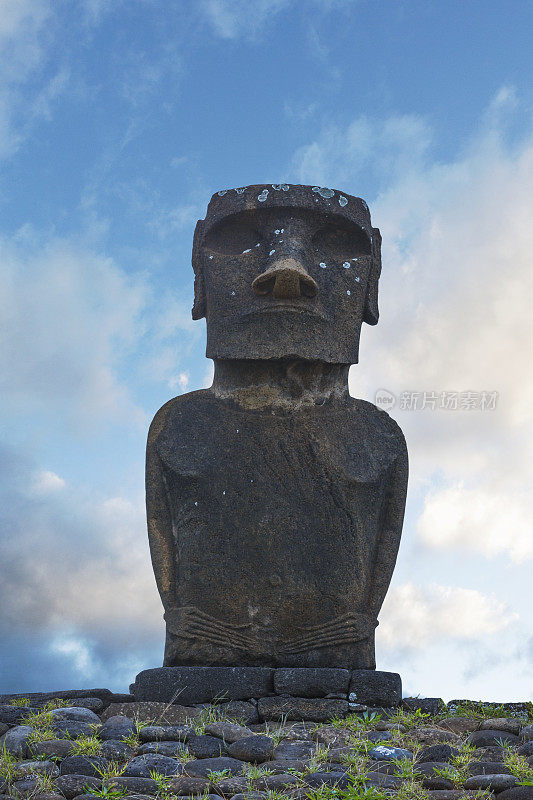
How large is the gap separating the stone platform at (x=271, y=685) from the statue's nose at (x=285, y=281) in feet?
9.63

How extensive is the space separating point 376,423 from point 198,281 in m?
2.04

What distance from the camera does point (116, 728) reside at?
5707mm

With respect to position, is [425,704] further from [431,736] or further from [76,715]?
[76,715]

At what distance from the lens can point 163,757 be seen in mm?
5117

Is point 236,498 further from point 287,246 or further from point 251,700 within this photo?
point 287,246

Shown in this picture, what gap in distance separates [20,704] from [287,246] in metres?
4.14

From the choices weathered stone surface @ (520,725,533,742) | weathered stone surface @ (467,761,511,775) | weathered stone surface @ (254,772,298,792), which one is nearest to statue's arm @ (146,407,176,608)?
weathered stone surface @ (254,772,298,792)

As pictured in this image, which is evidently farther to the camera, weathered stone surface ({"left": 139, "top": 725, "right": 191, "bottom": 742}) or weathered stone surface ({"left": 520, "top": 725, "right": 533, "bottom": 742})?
weathered stone surface ({"left": 520, "top": 725, "right": 533, "bottom": 742})

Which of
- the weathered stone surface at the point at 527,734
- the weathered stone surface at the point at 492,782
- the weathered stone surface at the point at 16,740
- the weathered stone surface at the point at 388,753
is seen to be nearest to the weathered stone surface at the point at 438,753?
the weathered stone surface at the point at 388,753

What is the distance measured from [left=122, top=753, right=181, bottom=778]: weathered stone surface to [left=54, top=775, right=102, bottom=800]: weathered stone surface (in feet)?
0.62

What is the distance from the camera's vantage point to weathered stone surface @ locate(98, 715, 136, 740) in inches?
222

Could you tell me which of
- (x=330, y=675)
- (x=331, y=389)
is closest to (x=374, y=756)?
(x=330, y=675)

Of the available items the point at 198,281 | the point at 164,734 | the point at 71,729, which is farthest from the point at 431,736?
the point at 198,281

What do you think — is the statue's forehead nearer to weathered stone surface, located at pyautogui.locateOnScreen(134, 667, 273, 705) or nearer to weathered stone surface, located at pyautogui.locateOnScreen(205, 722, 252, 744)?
weathered stone surface, located at pyautogui.locateOnScreen(134, 667, 273, 705)
